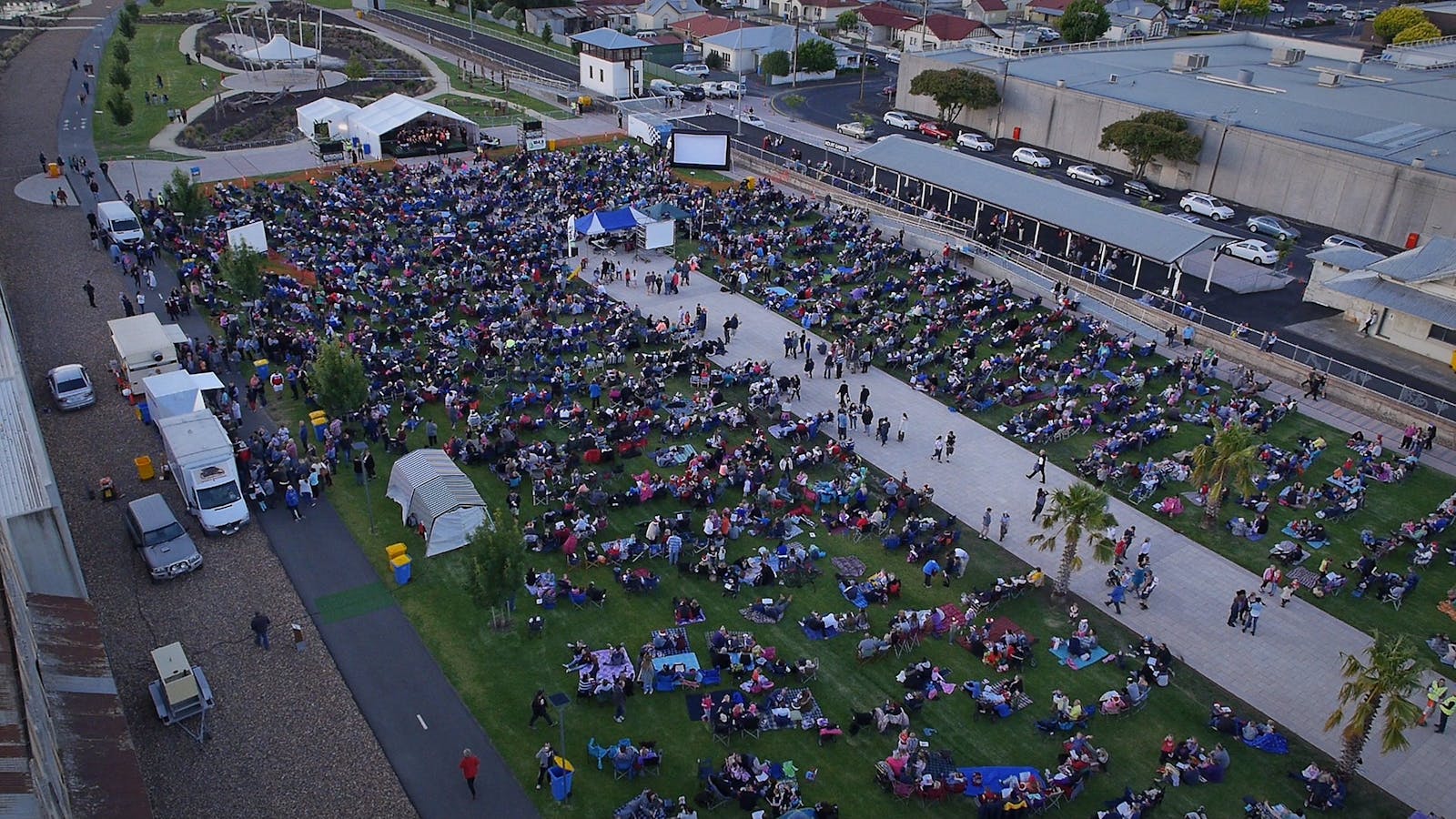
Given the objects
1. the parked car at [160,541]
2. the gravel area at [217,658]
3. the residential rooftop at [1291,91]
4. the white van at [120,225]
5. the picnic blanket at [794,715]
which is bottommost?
the gravel area at [217,658]

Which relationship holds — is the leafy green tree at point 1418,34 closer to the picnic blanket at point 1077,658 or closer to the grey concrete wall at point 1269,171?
the grey concrete wall at point 1269,171

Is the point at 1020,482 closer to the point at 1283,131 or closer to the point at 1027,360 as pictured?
the point at 1027,360

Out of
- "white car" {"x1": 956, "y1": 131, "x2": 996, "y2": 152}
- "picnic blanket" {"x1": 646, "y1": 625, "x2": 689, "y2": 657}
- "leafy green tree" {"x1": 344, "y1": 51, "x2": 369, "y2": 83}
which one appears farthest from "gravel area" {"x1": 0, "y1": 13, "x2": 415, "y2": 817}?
Result: "white car" {"x1": 956, "y1": 131, "x2": 996, "y2": 152}

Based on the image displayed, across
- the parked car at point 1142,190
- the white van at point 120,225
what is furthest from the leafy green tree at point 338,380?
the parked car at point 1142,190

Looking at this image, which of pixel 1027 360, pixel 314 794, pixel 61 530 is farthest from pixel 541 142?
pixel 314 794

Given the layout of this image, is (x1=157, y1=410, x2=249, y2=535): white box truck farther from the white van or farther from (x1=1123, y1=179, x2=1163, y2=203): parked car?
(x1=1123, y1=179, x2=1163, y2=203): parked car

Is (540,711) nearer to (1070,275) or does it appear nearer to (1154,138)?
(1070,275)
